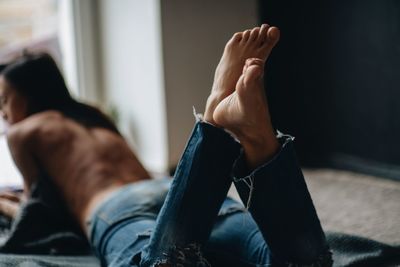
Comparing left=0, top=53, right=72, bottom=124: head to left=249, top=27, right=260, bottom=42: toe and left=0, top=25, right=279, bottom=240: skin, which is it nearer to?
left=0, top=25, right=279, bottom=240: skin

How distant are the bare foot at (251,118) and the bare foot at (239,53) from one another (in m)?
0.10

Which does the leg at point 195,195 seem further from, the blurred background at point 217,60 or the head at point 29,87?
the blurred background at point 217,60

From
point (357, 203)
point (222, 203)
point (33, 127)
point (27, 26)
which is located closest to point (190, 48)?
point (27, 26)

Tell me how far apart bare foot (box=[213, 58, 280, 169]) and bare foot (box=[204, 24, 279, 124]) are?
99mm

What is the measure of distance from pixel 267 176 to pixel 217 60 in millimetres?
1889

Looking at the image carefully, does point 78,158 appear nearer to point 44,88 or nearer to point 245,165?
point 44,88

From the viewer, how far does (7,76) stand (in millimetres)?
1602

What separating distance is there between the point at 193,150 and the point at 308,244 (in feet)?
0.85

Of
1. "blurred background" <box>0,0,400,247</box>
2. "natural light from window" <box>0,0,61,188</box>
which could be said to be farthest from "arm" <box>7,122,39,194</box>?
"natural light from window" <box>0,0,61,188</box>

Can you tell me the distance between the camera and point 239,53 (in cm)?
118

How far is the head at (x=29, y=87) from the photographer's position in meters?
1.60

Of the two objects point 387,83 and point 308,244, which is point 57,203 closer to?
point 308,244

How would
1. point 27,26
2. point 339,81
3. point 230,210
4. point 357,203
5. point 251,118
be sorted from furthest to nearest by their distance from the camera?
1. point 27,26
2. point 339,81
3. point 357,203
4. point 230,210
5. point 251,118

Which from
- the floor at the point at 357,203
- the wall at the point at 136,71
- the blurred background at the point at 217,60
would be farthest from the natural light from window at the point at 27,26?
the floor at the point at 357,203
